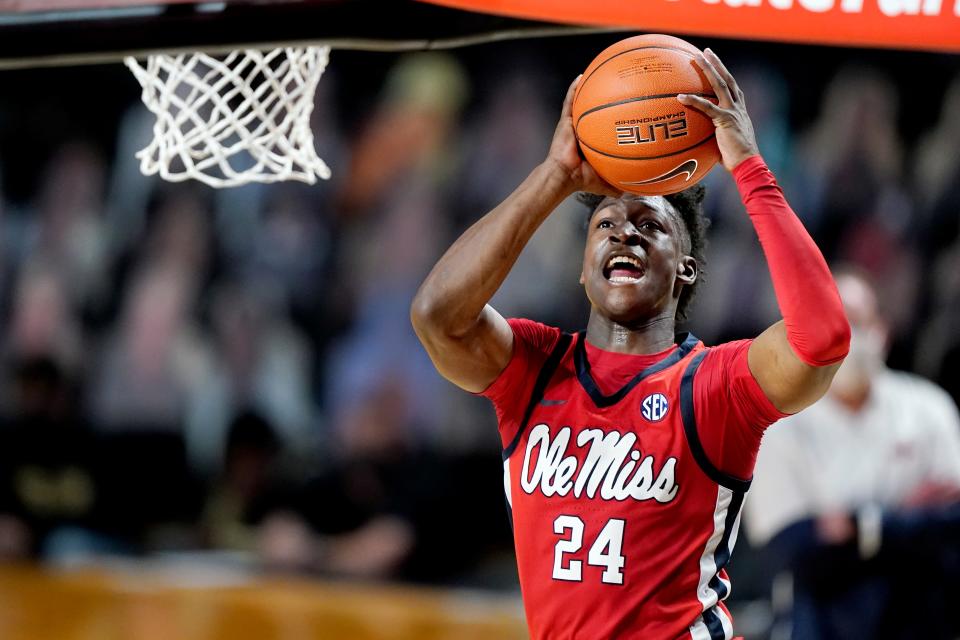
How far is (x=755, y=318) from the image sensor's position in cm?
696

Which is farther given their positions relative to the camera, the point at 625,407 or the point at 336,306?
the point at 336,306

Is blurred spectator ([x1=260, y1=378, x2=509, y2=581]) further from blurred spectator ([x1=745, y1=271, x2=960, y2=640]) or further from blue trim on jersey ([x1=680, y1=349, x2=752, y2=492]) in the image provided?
blue trim on jersey ([x1=680, y1=349, x2=752, y2=492])

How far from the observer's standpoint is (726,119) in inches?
104

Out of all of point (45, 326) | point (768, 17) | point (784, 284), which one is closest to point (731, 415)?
point (784, 284)

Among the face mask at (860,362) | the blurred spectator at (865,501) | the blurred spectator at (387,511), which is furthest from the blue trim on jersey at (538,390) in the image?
the blurred spectator at (387,511)

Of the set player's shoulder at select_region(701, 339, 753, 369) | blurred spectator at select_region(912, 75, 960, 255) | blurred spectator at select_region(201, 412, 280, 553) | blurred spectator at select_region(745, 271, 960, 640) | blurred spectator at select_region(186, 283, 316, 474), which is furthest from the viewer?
blurred spectator at select_region(186, 283, 316, 474)

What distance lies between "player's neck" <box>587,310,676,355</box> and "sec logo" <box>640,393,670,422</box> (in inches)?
6.2

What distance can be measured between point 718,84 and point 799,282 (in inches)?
18.7

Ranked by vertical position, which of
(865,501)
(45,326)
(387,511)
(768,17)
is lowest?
(387,511)

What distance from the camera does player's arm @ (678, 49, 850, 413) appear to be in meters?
2.50

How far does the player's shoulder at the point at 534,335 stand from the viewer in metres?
2.93

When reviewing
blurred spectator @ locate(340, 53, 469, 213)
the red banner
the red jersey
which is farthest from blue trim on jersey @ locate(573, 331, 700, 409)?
blurred spectator @ locate(340, 53, 469, 213)

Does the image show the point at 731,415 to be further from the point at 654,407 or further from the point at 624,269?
the point at 624,269

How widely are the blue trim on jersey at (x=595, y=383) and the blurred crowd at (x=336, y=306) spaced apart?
3891mm
